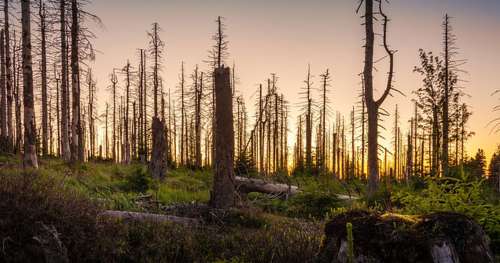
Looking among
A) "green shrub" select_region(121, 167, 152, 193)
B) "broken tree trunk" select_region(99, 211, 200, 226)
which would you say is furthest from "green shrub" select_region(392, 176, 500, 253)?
"green shrub" select_region(121, 167, 152, 193)

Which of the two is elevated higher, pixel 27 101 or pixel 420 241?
pixel 27 101

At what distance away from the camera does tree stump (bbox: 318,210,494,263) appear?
3.92 m

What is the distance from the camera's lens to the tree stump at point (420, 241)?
3.92 meters

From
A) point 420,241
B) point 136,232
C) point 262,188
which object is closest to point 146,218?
point 136,232

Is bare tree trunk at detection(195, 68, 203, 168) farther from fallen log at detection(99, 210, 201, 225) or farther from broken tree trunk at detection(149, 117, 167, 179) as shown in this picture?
fallen log at detection(99, 210, 201, 225)

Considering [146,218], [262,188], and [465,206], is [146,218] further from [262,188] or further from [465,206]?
[262,188]

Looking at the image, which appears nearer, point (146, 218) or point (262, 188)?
point (146, 218)

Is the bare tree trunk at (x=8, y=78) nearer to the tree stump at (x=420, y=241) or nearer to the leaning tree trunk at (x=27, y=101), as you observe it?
the leaning tree trunk at (x=27, y=101)

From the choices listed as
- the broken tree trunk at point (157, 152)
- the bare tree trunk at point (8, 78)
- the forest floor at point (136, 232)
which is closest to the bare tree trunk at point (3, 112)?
the bare tree trunk at point (8, 78)

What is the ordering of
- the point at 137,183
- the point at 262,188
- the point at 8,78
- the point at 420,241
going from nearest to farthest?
the point at 420,241, the point at 137,183, the point at 262,188, the point at 8,78

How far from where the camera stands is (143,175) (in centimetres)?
1394

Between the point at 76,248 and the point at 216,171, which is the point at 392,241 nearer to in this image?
the point at 76,248

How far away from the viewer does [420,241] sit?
13.0ft

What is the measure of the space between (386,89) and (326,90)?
2631 centimetres
